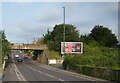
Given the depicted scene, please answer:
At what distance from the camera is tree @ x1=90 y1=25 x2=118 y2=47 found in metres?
74.8

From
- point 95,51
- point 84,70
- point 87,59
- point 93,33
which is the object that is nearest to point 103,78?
point 84,70

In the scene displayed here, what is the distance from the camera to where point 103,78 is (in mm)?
19109

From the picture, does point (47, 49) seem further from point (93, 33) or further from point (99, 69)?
point (99, 69)

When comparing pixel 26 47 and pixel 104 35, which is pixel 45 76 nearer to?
pixel 26 47

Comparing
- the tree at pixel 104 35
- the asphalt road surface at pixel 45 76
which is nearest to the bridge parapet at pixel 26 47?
the asphalt road surface at pixel 45 76

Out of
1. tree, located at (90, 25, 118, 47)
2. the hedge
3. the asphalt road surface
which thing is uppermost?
tree, located at (90, 25, 118, 47)

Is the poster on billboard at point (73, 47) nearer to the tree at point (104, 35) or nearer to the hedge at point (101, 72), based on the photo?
the hedge at point (101, 72)

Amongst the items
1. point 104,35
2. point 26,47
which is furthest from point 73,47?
point 104,35

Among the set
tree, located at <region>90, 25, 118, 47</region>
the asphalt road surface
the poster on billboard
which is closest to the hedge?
the asphalt road surface

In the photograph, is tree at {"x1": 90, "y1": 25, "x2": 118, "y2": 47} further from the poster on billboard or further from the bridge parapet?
the bridge parapet

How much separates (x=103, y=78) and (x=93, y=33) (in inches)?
2401

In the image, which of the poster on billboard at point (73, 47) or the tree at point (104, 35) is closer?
the poster on billboard at point (73, 47)

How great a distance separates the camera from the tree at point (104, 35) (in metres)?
74.8

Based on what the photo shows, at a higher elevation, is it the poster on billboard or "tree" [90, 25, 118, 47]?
"tree" [90, 25, 118, 47]
